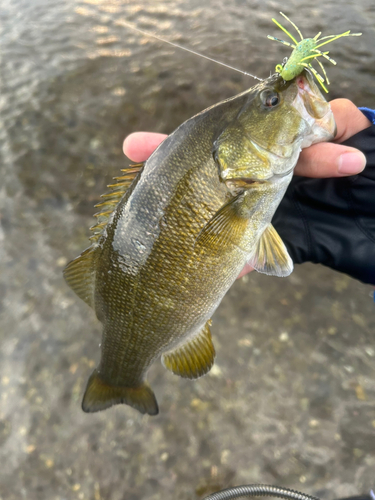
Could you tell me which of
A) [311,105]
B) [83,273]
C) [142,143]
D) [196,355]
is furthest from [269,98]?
[196,355]

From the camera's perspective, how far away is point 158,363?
2.63 m

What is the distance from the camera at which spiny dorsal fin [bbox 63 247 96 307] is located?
5.51 ft

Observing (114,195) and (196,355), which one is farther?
(196,355)

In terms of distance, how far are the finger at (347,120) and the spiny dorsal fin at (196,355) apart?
4.34 feet

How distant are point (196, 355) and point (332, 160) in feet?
4.06

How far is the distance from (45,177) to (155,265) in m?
2.68

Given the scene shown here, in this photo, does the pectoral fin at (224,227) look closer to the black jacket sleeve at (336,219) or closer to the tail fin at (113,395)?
the black jacket sleeve at (336,219)

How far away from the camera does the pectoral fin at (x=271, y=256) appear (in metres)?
1.61

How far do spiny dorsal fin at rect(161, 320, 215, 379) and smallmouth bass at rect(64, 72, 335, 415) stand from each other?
155 mm

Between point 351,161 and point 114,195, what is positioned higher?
point 351,161

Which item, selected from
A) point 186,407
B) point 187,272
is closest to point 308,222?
point 187,272

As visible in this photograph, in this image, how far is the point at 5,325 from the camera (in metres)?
2.83

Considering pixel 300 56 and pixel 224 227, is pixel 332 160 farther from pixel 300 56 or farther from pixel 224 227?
pixel 224 227

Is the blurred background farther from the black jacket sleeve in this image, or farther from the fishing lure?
the fishing lure
